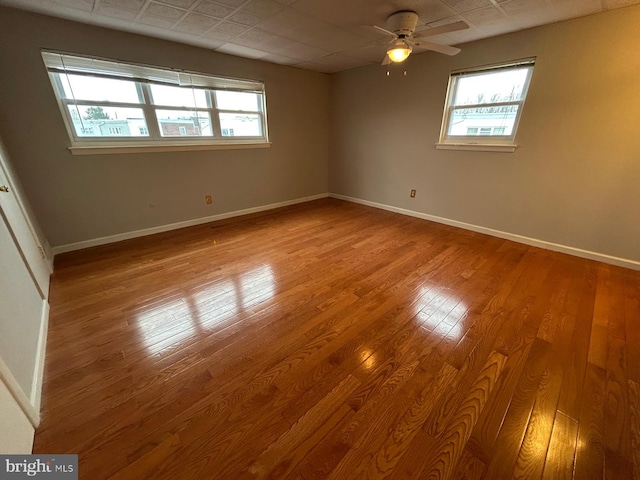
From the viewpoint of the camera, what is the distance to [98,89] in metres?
2.72

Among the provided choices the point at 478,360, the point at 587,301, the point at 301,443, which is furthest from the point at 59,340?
the point at 587,301

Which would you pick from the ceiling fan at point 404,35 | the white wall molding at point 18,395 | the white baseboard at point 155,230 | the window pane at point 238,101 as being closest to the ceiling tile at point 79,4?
the window pane at point 238,101

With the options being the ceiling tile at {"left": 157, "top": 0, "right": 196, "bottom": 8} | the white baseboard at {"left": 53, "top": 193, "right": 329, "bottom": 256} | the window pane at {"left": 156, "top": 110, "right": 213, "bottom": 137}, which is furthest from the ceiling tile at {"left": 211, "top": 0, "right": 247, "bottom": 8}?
the white baseboard at {"left": 53, "top": 193, "right": 329, "bottom": 256}

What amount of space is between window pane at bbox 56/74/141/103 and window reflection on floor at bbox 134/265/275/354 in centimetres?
241

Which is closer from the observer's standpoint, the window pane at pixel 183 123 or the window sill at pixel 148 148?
the window sill at pixel 148 148

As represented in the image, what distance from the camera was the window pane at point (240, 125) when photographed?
3.72 meters

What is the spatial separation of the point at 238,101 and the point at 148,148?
1.43 meters

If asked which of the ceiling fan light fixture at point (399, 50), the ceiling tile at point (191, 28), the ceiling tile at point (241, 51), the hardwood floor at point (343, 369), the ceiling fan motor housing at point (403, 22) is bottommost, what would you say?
the hardwood floor at point (343, 369)

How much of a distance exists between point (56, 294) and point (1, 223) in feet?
2.65

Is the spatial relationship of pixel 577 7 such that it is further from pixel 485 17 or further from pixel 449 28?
pixel 449 28

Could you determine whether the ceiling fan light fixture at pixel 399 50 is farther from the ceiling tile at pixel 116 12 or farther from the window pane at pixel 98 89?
the window pane at pixel 98 89

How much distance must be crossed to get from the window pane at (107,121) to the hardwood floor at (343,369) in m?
1.41

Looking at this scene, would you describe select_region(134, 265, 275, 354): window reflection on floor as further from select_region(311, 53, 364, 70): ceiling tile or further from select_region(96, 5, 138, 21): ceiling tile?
select_region(311, 53, 364, 70): ceiling tile

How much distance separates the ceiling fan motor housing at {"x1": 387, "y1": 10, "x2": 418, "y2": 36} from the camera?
2.21 metres
